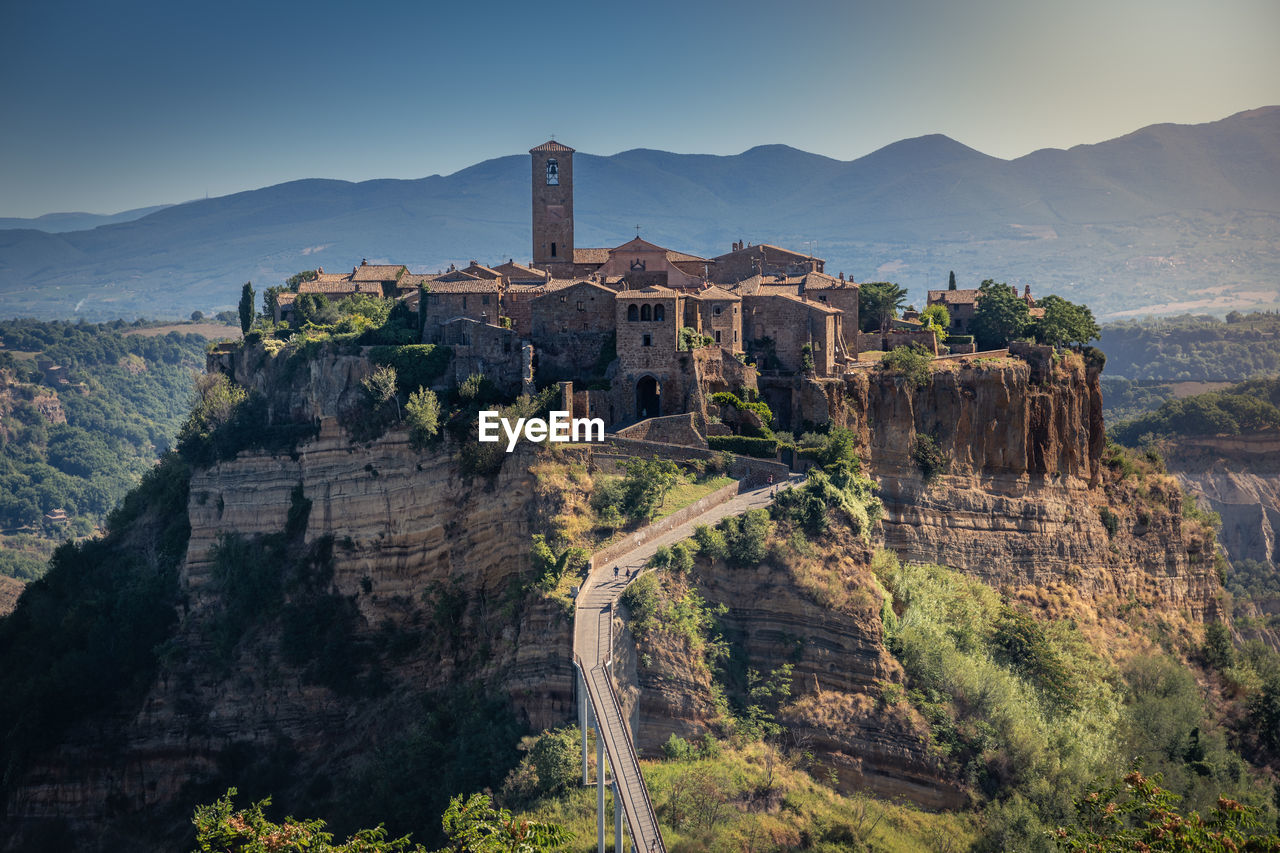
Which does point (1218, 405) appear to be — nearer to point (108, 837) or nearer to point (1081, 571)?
point (1081, 571)

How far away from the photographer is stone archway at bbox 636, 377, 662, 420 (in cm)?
5216

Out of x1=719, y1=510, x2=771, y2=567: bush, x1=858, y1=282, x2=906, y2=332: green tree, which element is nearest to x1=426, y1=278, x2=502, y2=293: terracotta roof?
x1=719, y1=510, x2=771, y2=567: bush

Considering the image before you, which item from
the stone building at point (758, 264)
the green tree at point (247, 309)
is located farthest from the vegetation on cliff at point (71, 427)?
the stone building at point (758, 264)

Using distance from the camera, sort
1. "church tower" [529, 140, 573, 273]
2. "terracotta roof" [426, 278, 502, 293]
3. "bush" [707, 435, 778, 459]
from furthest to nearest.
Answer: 1. "church tower" [529, 140, 573, 273]
2. "terracotta roof" [426, 278, 502, 293]
3. "bush" [707, 435, 778, 459]

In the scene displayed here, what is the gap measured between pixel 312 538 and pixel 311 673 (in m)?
6.11

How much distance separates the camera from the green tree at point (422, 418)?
5128cm

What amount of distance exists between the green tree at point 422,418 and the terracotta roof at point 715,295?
12667mm

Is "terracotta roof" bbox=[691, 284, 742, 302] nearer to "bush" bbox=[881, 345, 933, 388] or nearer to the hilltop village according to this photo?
the hilltop village

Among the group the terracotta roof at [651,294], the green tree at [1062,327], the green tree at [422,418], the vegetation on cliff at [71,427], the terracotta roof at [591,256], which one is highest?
the terracotta roof at [591,256]

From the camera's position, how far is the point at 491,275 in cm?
6162

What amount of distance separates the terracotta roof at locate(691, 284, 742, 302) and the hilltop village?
0.19ft

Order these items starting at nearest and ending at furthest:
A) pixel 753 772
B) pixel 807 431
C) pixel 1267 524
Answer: pixel 753 772, pixel 807 431, pixel 1267 524

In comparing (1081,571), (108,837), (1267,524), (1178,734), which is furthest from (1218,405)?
(108,837)

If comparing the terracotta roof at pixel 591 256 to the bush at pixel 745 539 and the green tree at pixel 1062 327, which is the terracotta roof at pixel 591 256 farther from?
the bush at pixel 745 539
